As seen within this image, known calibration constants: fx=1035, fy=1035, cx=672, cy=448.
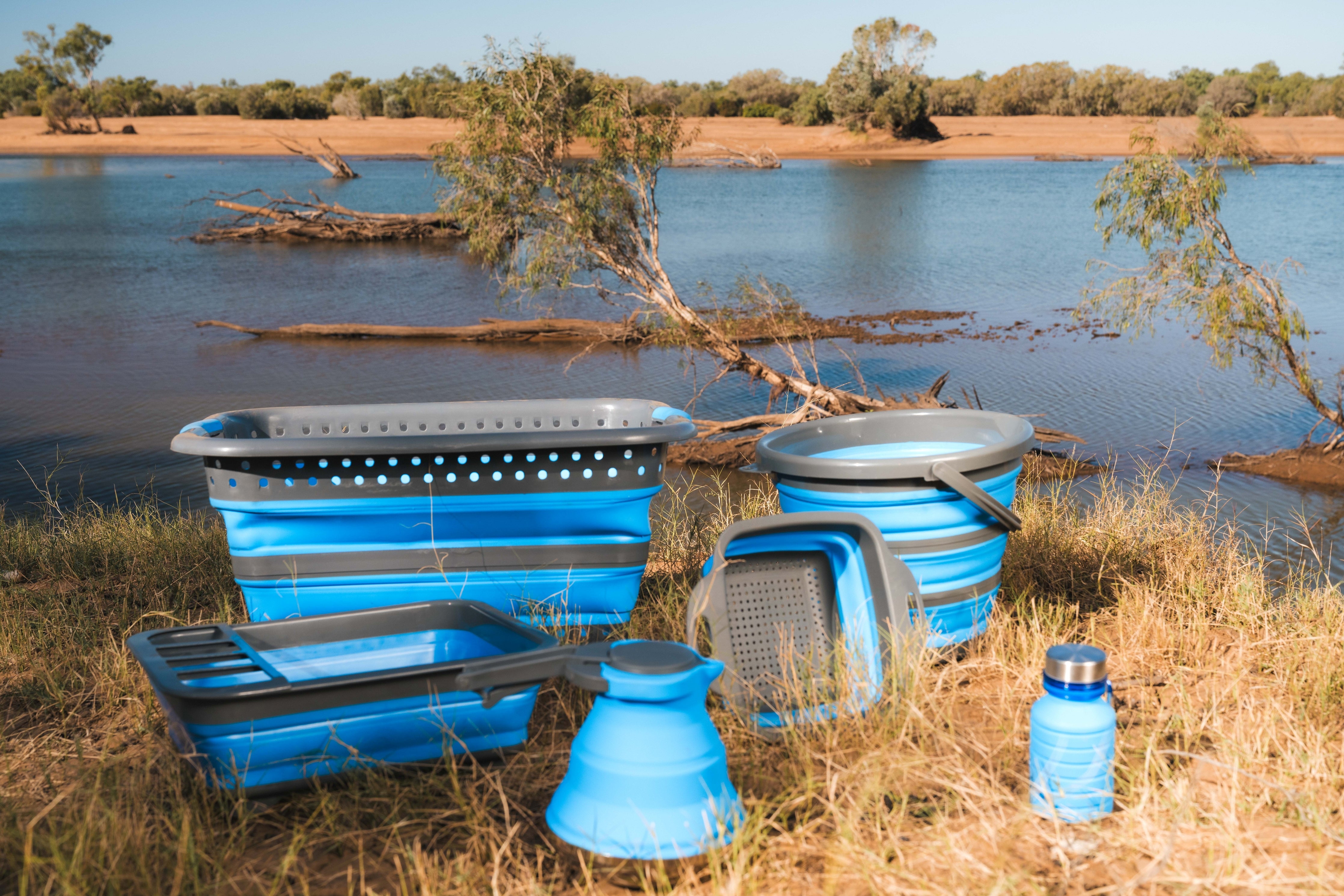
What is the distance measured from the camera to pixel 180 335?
14.4 m

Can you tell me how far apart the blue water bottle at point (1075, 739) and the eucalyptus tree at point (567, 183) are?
6.33m

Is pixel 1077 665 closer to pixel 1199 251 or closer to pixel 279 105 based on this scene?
pixel 1199 251

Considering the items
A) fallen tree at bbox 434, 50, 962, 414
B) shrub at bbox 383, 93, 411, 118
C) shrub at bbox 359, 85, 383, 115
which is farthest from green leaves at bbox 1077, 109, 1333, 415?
shrub at bbox 359, 85, 383, 115

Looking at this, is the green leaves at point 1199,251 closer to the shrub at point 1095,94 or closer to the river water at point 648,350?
the river water at point 648,350

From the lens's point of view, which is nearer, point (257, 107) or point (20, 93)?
point (257, 107)

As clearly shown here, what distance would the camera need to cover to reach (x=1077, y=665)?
2.26 meters

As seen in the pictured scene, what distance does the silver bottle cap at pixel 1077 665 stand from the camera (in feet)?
7.41

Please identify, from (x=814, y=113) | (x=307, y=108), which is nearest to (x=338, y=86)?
(x=307, y=108)

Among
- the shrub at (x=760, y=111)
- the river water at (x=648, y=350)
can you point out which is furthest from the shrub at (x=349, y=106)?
the river water at (x=648, y=350)

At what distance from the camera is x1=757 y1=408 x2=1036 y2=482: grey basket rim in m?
3.09

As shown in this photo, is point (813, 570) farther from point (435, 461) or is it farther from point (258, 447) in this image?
point (258, 447)

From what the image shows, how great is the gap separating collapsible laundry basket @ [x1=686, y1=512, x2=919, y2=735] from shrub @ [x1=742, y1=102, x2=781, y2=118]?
66.4 metres

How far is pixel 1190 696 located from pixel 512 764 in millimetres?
1963

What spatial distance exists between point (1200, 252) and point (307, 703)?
26.4 feet
